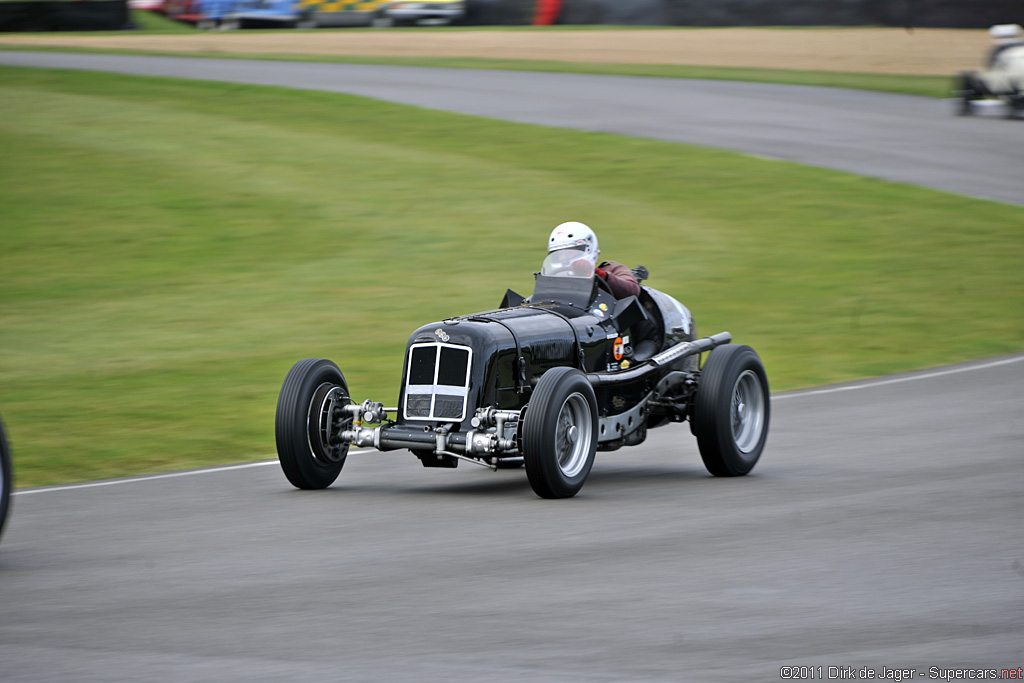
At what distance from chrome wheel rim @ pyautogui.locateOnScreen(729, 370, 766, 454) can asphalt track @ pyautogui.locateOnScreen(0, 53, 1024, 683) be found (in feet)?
0.80

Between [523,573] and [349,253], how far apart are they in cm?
1445

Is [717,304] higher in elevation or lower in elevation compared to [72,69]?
lower

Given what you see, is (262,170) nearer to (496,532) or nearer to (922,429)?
(922,429)

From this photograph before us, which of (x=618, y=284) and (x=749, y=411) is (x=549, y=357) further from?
(x=749, y=411)

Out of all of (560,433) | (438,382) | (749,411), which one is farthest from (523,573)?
(749,411)

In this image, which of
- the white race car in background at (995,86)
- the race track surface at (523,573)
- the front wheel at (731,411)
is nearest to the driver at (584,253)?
the front wheel at (731,411)

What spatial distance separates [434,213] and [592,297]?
42.9 feet

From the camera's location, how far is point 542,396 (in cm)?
843

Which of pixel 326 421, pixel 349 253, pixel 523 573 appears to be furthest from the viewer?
pixel 349 253

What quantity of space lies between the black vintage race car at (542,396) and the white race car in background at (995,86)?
22.5m

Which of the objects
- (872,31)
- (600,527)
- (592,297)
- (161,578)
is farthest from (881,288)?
(872,31)

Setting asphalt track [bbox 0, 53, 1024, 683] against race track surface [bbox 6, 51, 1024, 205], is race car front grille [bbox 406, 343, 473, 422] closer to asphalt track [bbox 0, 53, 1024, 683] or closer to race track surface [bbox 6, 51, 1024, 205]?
asphalt track [bbox 0, 53, 1024, 683]

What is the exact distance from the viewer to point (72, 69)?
35.0 m

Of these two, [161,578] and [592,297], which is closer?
[161,578]
